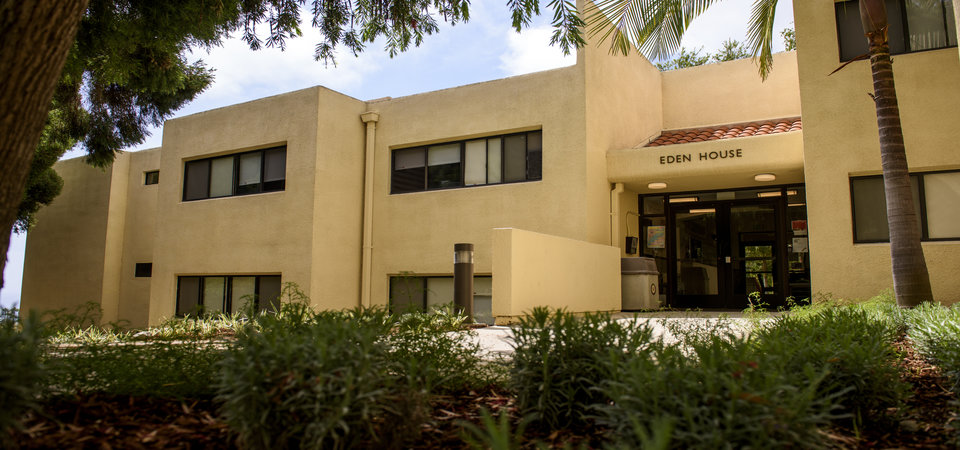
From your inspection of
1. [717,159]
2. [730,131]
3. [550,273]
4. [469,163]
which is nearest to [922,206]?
[717,159]

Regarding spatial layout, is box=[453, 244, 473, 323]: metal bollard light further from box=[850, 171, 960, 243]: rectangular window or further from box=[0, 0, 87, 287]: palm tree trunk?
box=[0, 0, 87, 287]: palm tree trunk

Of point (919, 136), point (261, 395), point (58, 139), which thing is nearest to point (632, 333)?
point (261, 395)

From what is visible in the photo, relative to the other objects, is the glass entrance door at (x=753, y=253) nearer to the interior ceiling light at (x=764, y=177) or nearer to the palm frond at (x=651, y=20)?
the interior ceiling light at (x=764, y=177)

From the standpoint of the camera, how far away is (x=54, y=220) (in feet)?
74.6

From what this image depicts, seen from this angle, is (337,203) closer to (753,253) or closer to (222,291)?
(222,291)

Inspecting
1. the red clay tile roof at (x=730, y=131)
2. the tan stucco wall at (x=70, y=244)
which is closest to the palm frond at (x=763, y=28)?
the red clay tile roof at (x=730, y=131)

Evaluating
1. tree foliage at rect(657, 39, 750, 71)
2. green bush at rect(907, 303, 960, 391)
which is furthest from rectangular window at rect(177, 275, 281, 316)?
tree foliage at rect(657, 39, 750, 71)

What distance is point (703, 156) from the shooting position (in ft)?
43.5

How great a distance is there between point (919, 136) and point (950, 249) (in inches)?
74.7

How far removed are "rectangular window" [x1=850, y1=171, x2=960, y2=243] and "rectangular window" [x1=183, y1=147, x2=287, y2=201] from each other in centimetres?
1230

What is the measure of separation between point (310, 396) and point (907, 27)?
12398 millimetres

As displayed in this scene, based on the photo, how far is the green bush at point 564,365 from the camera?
3.45 meters

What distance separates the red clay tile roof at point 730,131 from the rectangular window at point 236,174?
904cm

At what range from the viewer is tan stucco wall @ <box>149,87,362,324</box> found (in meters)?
15.3
